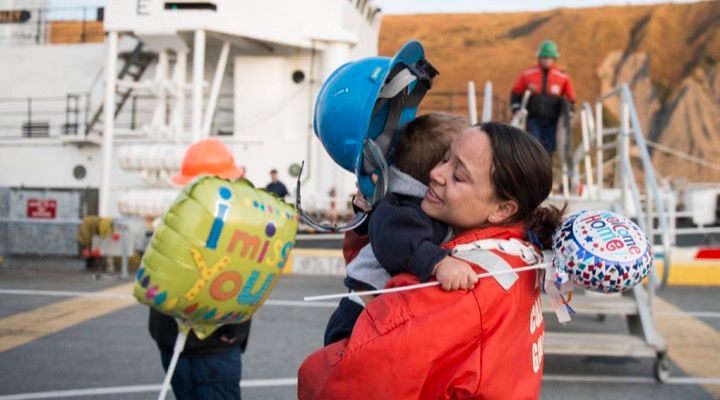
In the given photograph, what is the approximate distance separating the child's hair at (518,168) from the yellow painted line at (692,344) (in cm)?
474

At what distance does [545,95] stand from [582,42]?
60.8m

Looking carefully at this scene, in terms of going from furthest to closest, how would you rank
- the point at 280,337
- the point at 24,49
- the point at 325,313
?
1. the point at 24,49
2. the point at 325,313
3. the point at 280,337

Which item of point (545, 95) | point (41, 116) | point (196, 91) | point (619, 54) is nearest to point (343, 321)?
point (545, 95)

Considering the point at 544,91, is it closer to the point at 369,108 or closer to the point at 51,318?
the point at 51,318

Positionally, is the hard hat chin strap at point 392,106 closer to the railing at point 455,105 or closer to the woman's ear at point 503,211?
the woman's ear at point 503,211

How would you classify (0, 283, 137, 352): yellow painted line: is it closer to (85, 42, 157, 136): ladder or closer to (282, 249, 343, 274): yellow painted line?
(282, 249, 343, 274): yellow painted line

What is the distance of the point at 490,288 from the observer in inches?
63.3

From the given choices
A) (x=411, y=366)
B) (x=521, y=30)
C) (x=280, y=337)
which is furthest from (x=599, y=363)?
(x=521, y=30)

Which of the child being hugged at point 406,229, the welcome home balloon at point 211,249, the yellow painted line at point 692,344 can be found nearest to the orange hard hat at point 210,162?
the welcome home balloon at point 211,249

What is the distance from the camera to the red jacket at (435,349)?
1.54 metres

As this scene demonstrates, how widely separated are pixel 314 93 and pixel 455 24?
66222 mm

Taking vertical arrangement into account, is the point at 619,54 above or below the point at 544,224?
above

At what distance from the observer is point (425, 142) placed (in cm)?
190

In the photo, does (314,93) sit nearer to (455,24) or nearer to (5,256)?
(5,256)
